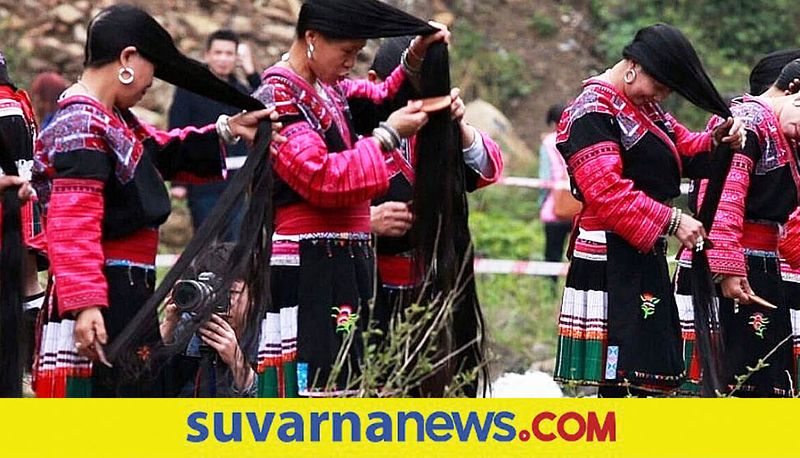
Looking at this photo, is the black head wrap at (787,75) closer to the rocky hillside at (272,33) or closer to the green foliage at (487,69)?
the rocky hillside at (272,33)

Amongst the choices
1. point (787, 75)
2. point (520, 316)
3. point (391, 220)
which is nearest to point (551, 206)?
point (520, 316)

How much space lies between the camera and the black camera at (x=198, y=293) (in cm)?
586

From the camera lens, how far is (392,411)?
543cm

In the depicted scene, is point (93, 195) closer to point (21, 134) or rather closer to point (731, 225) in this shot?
point (21, 134)

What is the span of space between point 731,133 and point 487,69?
1020 centimetres

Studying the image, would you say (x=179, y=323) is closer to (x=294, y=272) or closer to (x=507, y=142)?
(x=294, y=272)

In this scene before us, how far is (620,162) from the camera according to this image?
6.52m

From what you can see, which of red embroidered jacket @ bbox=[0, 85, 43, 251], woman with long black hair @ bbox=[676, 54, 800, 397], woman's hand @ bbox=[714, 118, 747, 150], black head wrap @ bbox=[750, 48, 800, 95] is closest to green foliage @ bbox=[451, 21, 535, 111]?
black head wrap @ bbox=[750, 48, 800, 95]

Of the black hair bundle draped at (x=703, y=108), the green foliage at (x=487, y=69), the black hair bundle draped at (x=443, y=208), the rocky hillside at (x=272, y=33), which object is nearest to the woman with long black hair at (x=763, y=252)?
the black hair bundle draped at (x=703, y=108)

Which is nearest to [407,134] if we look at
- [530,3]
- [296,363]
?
[296,363]

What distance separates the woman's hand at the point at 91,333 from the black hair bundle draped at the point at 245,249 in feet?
0.54

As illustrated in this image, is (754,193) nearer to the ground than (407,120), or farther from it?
nearer to the ground

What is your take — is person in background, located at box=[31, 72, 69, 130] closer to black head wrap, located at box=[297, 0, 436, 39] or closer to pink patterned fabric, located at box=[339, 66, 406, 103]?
pink patterned fabric, located at box=[339, 66, 406, 103]

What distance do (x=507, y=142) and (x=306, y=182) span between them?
380 inches
